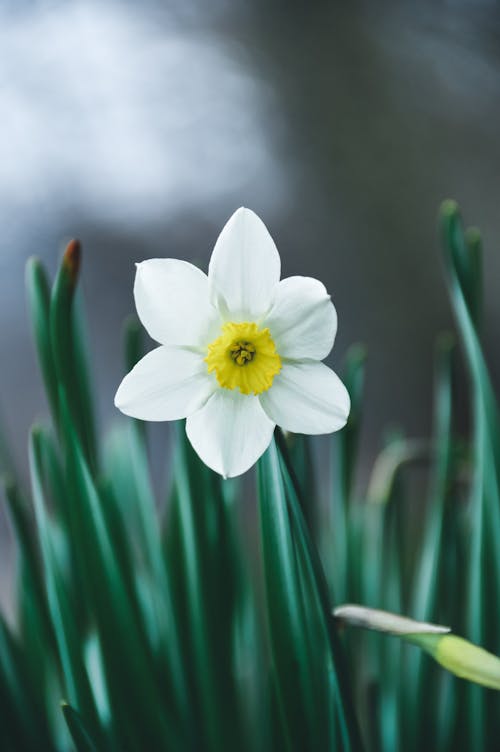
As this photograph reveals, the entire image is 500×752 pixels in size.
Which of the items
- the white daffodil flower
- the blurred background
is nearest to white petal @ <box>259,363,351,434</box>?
the white daffodil flower

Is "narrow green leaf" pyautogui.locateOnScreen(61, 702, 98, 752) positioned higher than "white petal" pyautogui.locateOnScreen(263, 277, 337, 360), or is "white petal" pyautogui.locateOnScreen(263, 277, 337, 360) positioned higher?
"white petal" pyautogui.locateOnScreen(263, 277, 337, 360)

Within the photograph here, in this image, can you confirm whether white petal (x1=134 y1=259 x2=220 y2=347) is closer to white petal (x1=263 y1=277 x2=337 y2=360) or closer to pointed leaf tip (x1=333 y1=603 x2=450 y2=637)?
white petal (x1=263 y1=277 x2=337 y2=360)

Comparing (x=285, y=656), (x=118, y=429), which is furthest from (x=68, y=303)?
(x=118, y=429)

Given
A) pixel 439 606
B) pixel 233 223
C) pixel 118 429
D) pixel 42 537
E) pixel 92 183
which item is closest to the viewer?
pixel 233 223

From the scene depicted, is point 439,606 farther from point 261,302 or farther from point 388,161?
point 388,161

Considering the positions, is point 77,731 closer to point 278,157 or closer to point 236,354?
point 236,354

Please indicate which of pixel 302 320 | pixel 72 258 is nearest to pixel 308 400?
pixel 302 320
